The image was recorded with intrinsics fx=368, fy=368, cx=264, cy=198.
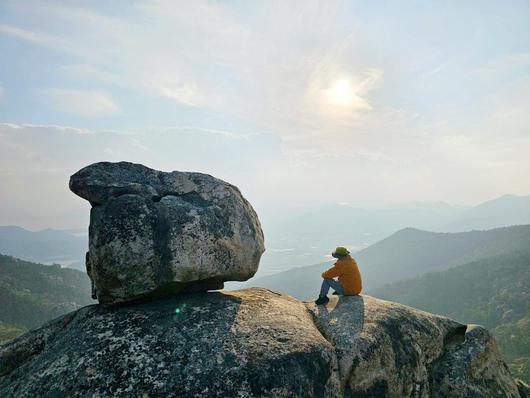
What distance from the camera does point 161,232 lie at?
14.9m

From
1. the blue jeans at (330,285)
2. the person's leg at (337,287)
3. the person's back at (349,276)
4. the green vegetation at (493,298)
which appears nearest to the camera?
the blue jeans at (330,285)

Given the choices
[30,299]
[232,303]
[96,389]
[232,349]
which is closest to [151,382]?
[96,389]

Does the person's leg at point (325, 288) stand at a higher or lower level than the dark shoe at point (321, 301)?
higher

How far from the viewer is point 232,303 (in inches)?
622

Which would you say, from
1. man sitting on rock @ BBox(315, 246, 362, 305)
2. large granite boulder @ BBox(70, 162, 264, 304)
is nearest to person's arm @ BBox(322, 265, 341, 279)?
man sitting on rock @ BBox(315, 246, 362, 305)

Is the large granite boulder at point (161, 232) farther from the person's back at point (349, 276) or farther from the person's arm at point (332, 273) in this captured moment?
the person's back at point (349, 276)

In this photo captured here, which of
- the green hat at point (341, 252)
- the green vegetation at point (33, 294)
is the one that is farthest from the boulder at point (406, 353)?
the green vegetation at point (33, 294)

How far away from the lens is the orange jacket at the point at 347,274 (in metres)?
20.2

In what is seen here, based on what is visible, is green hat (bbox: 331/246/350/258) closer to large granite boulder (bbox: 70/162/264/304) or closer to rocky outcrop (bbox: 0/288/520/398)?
rocky outcrop (bbox: 0/288/520/398)

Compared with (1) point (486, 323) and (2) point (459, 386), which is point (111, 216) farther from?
(1) point (486, 323)

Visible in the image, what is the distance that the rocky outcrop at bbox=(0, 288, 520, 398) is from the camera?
38.1ft

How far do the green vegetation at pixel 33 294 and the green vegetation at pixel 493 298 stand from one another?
123 metres

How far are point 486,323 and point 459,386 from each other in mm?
128990

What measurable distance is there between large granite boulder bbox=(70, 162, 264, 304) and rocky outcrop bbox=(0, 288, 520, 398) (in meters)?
1.08
